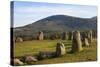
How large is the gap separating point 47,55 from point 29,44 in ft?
0.86

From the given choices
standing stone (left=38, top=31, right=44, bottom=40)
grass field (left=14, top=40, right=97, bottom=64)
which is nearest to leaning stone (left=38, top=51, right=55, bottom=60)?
grass field (left=14, top=40, right=97, bottom=64)

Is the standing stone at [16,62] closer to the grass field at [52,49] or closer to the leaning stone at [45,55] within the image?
the grass field at [52,49]

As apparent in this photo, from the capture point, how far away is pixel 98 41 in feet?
8.82

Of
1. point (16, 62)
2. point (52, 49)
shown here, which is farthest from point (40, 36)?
point (16, 62)

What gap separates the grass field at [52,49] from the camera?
2.30 meters

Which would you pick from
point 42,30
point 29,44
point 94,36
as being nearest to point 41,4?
point 42,30

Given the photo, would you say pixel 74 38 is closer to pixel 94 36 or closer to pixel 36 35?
pixel 94 36

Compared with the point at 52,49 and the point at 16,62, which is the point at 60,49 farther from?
the point at 16,62

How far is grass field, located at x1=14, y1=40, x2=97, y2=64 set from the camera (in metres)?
2.30

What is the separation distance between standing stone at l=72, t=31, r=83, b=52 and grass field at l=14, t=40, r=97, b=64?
0.06 m

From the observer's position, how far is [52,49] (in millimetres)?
2432

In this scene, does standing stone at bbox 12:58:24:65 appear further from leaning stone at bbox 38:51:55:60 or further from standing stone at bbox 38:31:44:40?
standing stone at bbox 38:31:44:40

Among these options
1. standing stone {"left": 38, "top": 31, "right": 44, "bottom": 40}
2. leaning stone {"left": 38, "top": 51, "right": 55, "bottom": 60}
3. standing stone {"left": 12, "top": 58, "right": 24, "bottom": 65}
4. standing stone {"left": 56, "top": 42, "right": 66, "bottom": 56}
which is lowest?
standing stone {"left": 12, "top": 58, "right": 24, "bottom": 65}

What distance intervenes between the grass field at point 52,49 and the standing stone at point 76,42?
0.06 metres
